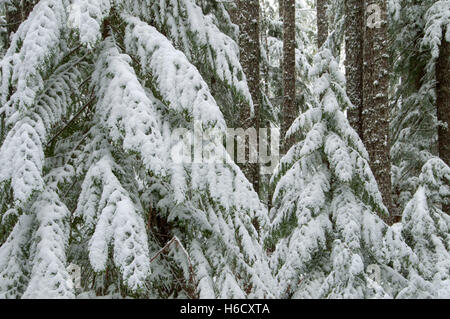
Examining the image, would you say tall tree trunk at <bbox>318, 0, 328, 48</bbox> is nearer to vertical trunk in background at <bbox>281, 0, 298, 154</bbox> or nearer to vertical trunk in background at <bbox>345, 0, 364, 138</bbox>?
vertical trunk in background at <bbox>281, 0, 298, 154</bbox>

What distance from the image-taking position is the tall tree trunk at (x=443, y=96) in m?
9.01

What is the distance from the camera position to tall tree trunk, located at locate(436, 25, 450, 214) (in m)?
9.01

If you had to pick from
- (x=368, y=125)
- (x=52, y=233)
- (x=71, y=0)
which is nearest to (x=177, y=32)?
(x=71, y=0)

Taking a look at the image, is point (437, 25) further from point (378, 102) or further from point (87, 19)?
point (87, 19)

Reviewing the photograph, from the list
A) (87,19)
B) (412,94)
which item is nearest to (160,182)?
(87,19)

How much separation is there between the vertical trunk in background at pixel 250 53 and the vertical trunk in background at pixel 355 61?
2.38 metres

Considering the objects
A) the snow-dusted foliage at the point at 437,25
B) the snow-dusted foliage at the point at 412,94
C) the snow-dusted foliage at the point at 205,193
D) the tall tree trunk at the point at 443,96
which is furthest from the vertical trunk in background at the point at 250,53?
the snow-dusted foliage at the point at 205,193

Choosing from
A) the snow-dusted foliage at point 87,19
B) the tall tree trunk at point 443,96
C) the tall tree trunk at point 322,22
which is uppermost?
the tall tree trunk at point 322,22

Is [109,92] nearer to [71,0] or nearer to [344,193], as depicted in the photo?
[71,0]

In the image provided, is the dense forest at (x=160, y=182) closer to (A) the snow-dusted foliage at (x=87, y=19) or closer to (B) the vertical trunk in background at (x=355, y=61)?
(A) the snow-dusted foliage at (x=87, y=19)

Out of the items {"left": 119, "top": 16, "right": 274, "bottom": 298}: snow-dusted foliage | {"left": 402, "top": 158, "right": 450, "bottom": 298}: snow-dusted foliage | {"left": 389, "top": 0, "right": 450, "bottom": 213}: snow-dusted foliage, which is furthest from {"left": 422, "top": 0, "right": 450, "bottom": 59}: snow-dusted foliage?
{"left": 119, "top": 16, "right": 274, "bottom": 298}: snow-dusted foliage

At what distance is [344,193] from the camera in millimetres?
4578
